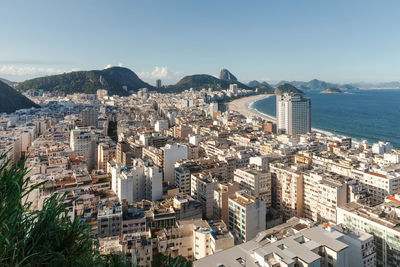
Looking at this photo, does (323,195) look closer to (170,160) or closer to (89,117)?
(170,160)

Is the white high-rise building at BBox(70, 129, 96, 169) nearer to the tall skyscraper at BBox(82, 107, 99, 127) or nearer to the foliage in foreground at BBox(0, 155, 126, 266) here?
the tall skyscraper at BBox(82, 107, 99, 127)

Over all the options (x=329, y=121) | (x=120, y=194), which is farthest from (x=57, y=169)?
(x=329, y=121)

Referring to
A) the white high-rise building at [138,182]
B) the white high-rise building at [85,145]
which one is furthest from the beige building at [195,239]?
the white high-rise building at [85,145]

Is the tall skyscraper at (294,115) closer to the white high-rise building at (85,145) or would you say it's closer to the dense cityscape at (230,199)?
the dense cityscape at (230,199)

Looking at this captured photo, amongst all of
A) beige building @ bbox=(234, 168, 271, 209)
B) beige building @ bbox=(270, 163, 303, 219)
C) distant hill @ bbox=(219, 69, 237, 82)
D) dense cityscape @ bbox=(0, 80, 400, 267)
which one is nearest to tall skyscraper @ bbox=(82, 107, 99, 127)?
dense cityscape @ bbox=(0, 80, 400, 267)

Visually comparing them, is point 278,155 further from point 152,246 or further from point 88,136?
point 88,136

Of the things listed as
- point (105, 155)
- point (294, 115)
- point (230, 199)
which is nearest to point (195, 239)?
point (230, 199)
